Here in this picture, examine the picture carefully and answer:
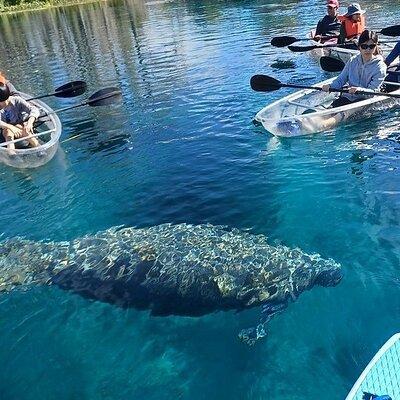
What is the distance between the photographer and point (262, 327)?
241 inches

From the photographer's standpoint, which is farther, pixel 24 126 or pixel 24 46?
pixel 24 46

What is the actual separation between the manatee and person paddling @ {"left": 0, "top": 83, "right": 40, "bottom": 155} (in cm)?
418

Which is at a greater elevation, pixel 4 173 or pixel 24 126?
pixel 24 126

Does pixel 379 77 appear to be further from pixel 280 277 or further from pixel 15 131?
pixel 15 131

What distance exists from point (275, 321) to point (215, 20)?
32.6 meters

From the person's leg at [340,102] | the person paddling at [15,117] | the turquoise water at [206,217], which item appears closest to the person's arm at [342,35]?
the turquoise water at [206,217]

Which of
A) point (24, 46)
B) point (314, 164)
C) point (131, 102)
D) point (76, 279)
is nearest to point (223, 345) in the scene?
point (76, 279)

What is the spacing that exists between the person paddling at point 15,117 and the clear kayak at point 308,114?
589cm

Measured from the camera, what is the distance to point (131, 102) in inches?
666

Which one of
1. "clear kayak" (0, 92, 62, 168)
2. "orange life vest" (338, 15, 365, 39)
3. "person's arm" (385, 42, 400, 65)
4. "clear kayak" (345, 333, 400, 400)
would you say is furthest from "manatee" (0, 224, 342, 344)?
"orange life vest" (338, 15, 365, 39)

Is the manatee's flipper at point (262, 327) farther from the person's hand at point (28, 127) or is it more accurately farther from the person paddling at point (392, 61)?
the person paddling at point (392, 61)

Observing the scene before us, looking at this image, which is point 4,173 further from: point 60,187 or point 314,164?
point 314,164

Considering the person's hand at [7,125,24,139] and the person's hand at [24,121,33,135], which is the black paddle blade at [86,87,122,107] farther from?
the person's hand at [7,125,24,139]

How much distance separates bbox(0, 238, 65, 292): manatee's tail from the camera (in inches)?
298
